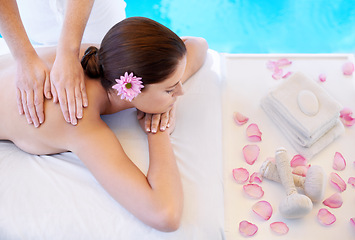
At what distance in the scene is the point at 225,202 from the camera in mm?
1469

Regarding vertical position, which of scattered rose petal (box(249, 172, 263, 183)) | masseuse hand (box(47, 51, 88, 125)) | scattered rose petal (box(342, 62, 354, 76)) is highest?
scattered rose petal (box(342, 62, 354, 76))

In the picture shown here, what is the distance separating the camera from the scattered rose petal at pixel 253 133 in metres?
1.64

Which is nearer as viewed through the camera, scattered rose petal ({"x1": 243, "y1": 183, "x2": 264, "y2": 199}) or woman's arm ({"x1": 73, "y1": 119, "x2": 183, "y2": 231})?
woman's arm ({"x1": 73, "y1": 119, "x2": 183, "y2": 231})

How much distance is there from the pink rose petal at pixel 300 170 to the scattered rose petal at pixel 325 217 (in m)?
0.16

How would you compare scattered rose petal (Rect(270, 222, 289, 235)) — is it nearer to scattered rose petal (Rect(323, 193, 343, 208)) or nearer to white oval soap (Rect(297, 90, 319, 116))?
scattered rose petal (Rect(323, 193, 343, 208))

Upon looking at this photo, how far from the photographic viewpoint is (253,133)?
166 centimetres

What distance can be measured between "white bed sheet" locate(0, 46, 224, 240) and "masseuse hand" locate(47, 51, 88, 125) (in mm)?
259

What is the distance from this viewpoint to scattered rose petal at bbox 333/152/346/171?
5.03 feet

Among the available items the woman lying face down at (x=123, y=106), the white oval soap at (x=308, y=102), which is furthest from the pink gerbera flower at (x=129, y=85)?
the white oval soap at (x=308, y=102)

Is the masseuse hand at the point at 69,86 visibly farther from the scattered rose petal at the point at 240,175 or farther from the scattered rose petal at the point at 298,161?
the scattered rose petal at the point at 298,161

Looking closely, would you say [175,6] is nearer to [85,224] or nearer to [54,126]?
[54,126]

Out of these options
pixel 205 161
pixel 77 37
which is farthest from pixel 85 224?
pixel 77 37

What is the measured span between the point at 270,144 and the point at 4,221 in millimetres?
1114

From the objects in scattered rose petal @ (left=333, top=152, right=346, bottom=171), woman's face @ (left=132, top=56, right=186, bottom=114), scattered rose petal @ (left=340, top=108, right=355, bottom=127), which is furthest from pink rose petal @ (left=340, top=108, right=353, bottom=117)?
woman's face @ (left=132, top=56, right=186, bottom=114)
